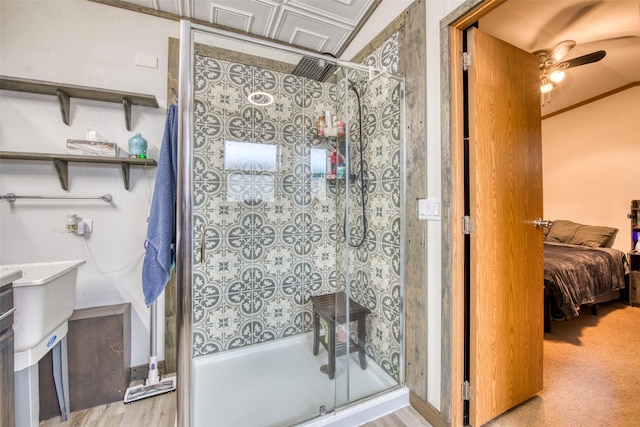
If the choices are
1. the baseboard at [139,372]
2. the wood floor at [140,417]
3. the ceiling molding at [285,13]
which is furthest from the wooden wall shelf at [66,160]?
the wood floor at [140,417]

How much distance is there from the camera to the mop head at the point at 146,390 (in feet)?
5.37

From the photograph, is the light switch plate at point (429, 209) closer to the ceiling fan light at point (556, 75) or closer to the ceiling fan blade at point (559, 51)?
the ceiling fan blade at point (559, 51)

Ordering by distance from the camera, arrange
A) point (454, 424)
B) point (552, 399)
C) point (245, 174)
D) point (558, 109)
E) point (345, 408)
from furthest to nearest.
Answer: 1. point (558, 109)
2. point (245, 174)
3. point (552, 399)
4. point (345, 408)
5. point (454, 424)

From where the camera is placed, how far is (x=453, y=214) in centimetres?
135

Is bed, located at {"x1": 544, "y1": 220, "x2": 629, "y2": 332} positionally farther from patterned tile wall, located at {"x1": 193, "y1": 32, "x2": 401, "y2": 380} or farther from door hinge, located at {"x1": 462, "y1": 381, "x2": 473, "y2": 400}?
patterned tile wall, located at {"x1": 193, "y1": 32, "x2": 401, "y2": 380}

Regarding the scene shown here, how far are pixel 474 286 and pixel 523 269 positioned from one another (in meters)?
0.44

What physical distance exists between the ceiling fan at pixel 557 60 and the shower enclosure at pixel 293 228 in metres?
1.80

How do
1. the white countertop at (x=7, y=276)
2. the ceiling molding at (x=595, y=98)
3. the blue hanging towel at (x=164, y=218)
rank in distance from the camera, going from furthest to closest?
1. the ceiling molding at (x=595, y=98)
2. the blue hanging towel at (x=164, y=218)
3. the white countertop at (x=7, y=276)

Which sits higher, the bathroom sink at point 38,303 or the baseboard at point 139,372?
the bathroom sink at point 38,303

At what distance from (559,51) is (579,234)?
106 inches

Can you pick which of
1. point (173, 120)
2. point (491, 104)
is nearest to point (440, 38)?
point (491, 104)

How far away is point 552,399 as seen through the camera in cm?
163

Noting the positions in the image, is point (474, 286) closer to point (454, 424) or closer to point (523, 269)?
point (523, 269)

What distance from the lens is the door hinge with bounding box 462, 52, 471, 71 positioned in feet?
4.48
